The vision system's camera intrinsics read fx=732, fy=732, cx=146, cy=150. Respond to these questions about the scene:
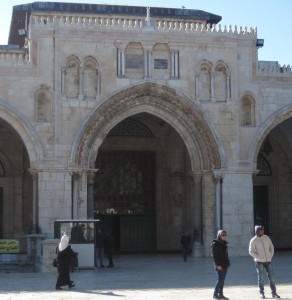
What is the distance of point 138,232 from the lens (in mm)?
31344

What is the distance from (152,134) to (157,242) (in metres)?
4.69

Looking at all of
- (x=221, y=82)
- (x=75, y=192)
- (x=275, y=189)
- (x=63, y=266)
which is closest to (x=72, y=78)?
(x=75, y=192)

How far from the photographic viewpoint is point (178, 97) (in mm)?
26891

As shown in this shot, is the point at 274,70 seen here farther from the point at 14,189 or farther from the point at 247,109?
the point at 14,189

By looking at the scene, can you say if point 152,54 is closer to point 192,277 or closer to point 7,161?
point 7,161

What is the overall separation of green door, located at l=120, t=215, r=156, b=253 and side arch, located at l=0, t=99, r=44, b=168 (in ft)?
23.1

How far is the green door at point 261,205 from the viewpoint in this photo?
107 feet

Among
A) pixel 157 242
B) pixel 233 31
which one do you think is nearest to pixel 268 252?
pixel 233 31

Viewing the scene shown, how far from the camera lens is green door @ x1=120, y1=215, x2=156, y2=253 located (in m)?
31.2

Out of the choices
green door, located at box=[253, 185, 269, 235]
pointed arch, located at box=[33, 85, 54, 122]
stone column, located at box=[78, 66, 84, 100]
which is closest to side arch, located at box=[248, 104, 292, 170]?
green door, located at box=[253, 185, 269, 235]

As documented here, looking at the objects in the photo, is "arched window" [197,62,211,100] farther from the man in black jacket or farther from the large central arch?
the man in black jacket

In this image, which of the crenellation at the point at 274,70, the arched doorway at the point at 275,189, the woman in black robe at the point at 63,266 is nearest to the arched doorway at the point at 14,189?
the crenellation at the point at 274,70

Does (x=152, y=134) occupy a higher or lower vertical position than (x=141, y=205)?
higher

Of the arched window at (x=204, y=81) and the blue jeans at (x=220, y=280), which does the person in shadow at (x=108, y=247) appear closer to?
the arched window at (x=204, y=81)
